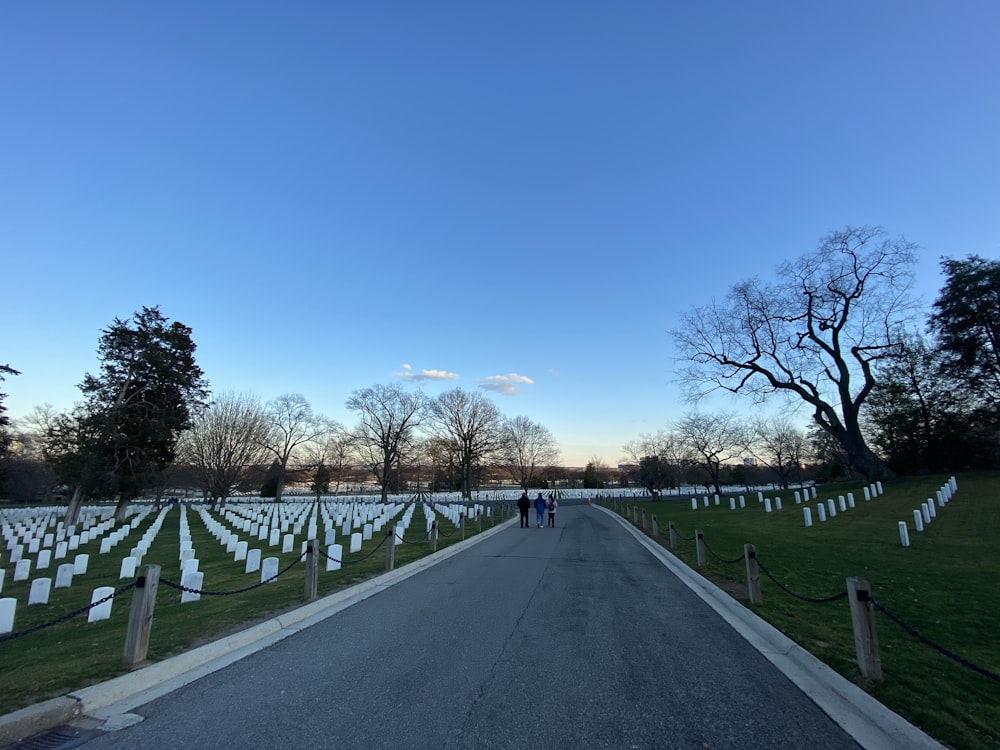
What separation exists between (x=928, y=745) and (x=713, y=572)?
25.7ft

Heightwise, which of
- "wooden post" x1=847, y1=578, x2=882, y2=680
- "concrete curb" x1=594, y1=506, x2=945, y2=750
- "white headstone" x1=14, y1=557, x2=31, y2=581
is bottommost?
"white headstone" x1=14, y1=557, x2=31, y2=581

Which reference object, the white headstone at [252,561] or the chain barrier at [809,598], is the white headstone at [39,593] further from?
the chain barrier at [809,598]

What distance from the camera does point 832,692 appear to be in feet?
13.9

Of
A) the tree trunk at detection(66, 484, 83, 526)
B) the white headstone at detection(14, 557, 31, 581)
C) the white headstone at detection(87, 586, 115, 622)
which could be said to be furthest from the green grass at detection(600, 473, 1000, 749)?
the tree trunk at detection(66, 484, 83, 526)

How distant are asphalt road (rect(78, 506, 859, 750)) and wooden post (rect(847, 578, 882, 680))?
76 cm

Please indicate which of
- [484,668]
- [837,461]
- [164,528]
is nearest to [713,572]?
[484,668]

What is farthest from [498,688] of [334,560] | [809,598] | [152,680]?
[334,560]

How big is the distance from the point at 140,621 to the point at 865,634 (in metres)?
7.13

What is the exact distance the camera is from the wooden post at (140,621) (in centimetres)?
477

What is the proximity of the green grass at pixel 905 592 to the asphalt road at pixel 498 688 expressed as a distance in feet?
2.99

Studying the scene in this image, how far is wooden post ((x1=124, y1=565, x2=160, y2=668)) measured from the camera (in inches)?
188

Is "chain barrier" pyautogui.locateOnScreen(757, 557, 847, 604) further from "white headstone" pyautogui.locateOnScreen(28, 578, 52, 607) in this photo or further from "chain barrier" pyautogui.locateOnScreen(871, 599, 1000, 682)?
"white headstone" pyautogui.locateOnScreen(28, 578, 52, 607)

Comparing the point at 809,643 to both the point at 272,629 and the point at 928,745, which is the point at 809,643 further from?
the point at 272,629

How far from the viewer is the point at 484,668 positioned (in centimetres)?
474
